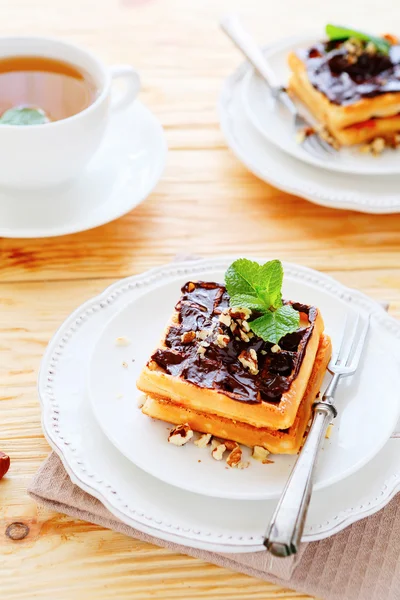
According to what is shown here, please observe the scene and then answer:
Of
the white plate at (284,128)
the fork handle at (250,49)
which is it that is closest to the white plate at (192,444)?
the white plate at (284,128)

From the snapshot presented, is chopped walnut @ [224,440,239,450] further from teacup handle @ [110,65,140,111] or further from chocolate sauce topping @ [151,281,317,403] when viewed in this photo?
teacup handle @ [110,65,140,111]

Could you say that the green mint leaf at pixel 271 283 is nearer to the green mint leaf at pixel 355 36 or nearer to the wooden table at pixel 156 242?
the wooden table at pixel 156 242

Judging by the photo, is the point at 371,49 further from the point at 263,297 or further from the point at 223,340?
the point at 223,340

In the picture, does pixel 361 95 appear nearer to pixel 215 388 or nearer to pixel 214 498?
pixel 215 388

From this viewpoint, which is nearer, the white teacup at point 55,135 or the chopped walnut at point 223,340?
the chopped walnut at point 223,340

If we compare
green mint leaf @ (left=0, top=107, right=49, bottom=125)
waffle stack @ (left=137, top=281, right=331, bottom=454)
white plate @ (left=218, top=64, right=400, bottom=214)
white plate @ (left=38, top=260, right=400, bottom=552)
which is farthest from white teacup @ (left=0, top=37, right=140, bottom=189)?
waffle stack @ (left=137, top=281, right=331, bottom=454)

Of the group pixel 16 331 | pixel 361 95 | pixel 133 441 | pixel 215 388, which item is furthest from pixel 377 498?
pixel 361 95
